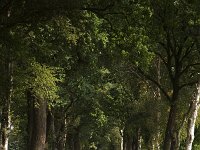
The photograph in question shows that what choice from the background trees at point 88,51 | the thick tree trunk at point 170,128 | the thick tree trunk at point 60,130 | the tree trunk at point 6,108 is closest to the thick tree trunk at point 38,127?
the background trees at point 88,51

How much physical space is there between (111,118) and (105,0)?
2572cm

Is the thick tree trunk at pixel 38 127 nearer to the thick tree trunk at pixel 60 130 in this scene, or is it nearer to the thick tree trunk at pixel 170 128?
the thick tree trunk at pixel 170 128

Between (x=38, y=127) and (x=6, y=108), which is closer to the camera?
(x=6, y=108)

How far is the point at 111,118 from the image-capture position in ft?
134

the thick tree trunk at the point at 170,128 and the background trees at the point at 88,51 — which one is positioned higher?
the background trees at the point at 88,51

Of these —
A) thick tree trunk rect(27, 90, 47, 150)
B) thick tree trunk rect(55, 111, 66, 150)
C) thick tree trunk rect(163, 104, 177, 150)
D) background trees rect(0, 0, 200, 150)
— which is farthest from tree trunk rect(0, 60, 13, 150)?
thick tree trunk rect(55, 111, 66, 150)

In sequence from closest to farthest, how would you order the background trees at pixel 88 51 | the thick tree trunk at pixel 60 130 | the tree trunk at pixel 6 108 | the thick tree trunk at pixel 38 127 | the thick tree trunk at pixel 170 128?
the background trees at pixel 88 51, the tree trunk at pixel 6 108, the thick tree trunk at pixel 38 127, the thick tree trunk at pixel 170 128, the thick tree trunk at pixel 60 130

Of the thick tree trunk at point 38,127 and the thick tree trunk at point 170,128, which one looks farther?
the thick tree trunk at point 170,128

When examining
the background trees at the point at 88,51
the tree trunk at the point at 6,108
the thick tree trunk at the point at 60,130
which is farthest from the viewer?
the thick tree trunk at the point at 60,130

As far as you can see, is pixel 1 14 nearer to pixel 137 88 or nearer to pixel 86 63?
pixel 86 63

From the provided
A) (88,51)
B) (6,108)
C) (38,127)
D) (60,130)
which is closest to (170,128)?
(88,51)

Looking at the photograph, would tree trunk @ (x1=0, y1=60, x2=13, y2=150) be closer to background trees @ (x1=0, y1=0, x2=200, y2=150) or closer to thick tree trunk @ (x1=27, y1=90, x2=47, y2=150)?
background trees @ (x1=0, y1=0, x2=200, y2=150)

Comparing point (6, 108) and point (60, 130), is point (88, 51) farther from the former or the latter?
point (60, 130)

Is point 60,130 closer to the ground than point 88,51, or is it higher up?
closer to the ground
